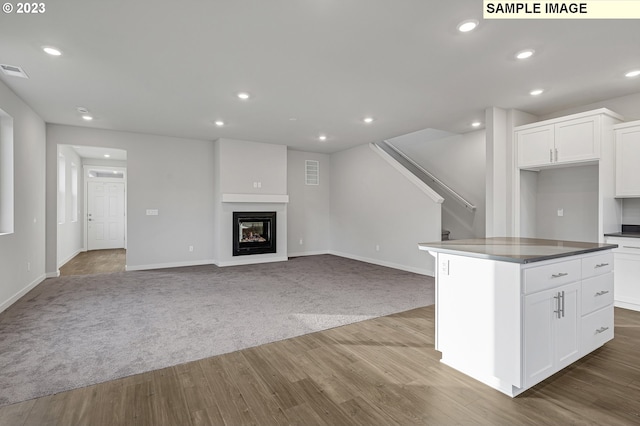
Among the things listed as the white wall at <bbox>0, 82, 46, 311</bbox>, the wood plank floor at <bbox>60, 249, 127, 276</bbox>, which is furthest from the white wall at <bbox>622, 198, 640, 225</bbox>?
the wood plank floor at <bbox>60, 249, 127, 276</bbox>

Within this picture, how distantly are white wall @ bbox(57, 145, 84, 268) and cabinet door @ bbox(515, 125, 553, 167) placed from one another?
8.24 meters

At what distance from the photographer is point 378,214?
6.81 meters

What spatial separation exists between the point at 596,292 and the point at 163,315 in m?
4.09

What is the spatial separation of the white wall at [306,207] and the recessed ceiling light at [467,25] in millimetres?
5588

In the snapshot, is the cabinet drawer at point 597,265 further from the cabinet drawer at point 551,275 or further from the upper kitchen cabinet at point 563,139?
the upper kitchen cabinet at point 563,139

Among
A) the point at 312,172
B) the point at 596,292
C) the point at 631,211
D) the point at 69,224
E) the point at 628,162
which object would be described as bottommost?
the point at 596,292

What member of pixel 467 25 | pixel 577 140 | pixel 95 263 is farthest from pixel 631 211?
pixel 95 263

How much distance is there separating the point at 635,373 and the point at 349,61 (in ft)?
11.3

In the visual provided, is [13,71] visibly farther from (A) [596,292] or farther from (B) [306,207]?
(A) [596,292]

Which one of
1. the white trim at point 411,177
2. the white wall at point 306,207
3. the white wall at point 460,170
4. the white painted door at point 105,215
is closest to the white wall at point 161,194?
the white wall at point 306,207

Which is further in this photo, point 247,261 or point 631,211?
point 247,261

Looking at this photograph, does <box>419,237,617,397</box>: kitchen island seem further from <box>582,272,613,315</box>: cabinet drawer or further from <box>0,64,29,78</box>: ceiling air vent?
<box>0,64,29,78</box>: ceiling air vent

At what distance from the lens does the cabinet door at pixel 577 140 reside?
12.5 ft

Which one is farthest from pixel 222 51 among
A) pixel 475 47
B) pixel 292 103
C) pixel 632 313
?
pixel 632 313
